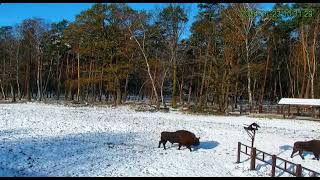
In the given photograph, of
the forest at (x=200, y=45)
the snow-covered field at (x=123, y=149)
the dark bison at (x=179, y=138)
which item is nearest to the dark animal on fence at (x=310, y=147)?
the snow-covered field at (x=123, y=149)

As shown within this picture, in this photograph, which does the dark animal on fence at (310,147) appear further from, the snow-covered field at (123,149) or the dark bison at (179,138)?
the dark bison at (179,138)

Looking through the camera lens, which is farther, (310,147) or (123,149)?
(310,147)

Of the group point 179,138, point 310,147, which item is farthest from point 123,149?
point 310,147

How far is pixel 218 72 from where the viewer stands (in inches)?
1832

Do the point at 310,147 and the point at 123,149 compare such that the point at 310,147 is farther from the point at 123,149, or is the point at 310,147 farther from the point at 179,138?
the point at 123,149

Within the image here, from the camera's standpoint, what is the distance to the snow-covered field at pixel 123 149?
15.7m

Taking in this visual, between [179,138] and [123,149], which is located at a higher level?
[179,138]

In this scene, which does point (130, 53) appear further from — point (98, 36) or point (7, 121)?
point (7, 121)

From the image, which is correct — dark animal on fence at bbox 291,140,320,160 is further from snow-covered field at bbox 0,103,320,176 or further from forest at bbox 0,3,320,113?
forest at bbox 0,3,320,113

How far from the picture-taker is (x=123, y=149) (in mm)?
19703

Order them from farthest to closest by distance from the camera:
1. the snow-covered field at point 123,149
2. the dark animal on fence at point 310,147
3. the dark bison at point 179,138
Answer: the dark bison at point 179,138 < the dark animal on fence at point 310,147 < the snow-covered field at point 123,149

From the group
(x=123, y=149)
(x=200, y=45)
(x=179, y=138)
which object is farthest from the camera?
(x=200, y=45)

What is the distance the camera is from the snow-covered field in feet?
51.5

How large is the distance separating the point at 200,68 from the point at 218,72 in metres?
18.5
